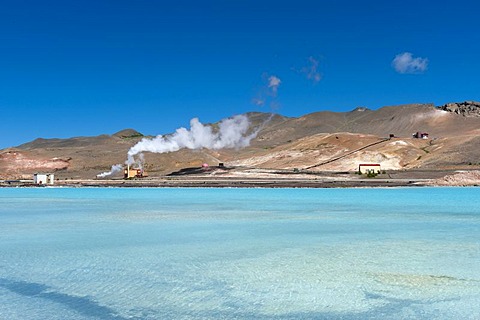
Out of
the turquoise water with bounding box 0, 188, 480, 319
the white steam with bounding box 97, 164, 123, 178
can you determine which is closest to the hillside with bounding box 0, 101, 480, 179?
the white steam with bounding box 97, 164, 123, 178

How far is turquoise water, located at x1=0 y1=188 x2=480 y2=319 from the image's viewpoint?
36.7 feet

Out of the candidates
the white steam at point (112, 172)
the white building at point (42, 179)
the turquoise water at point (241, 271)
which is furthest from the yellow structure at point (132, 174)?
the turquoise water at point (241, 271)

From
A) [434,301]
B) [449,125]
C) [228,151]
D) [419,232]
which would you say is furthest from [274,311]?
[449,125]

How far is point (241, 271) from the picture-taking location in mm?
14992

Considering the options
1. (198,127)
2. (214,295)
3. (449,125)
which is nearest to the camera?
(214,295)

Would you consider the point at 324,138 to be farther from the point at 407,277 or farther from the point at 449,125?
the point at 407,277

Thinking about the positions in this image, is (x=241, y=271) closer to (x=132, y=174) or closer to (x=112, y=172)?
(x=132, y=174)

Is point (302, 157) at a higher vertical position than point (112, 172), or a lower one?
higher

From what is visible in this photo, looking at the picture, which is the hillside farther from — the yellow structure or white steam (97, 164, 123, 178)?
the yellow structure

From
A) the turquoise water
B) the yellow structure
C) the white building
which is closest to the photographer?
the turquoise water

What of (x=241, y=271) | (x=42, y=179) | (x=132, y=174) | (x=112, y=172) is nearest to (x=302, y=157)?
(x=112, y=172)

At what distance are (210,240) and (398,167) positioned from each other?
10654cm

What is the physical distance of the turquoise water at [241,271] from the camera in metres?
11.2

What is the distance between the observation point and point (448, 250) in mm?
18266
